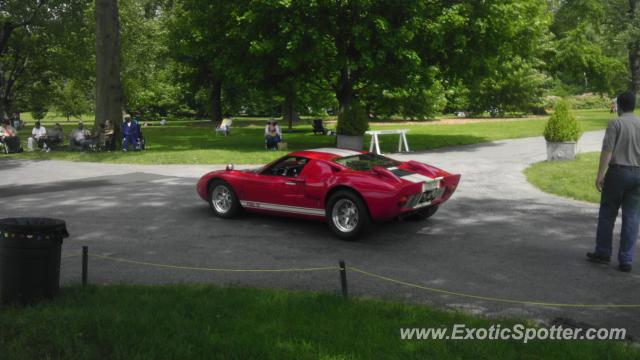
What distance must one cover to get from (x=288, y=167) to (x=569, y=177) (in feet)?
26.9

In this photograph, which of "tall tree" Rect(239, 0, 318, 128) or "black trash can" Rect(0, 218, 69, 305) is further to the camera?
"tall tree" Rect(239, 0, 318, 128)

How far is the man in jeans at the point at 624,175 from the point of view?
672 cm

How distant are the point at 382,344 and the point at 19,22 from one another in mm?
36077

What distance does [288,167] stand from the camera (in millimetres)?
9469

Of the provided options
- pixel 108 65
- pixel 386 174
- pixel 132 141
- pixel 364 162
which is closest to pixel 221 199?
pixel 364 162

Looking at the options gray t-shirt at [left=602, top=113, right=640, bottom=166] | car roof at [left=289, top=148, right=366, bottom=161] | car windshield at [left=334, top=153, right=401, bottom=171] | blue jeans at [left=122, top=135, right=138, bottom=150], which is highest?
gray t-shirt at [left=602, top=113, right=640, bottom=166]

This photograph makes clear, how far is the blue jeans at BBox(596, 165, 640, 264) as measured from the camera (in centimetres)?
671

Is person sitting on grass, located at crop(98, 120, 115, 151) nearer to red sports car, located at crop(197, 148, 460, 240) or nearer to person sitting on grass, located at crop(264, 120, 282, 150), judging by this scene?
person sitting on grass, located at crop(264, 120, 282, 150)

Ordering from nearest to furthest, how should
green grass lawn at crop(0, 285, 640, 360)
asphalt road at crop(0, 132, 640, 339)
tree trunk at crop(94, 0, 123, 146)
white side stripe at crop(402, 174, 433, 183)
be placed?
1. green grass lawn at crop(0, 285, 640, 360)
2. asphalt road at crop(0, 132, 640, 339)
3. white side stripe at crop(402, 174, 433, 183)
4. tree trunk at crop(94, 0, 123, 146)

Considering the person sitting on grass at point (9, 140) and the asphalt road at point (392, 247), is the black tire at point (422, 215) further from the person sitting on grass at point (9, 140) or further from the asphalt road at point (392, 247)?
the person sitting on grass at point (9, 140)

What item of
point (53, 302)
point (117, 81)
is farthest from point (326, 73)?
point (53, 302)

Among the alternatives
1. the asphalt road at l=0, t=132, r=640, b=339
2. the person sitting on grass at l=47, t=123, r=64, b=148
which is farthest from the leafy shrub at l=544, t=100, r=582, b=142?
the person sitting on grass at l=47, t=123, r=64, b=148

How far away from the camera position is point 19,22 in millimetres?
33812

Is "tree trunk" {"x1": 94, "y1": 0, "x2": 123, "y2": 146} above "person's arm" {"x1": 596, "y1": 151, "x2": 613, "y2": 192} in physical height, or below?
above
